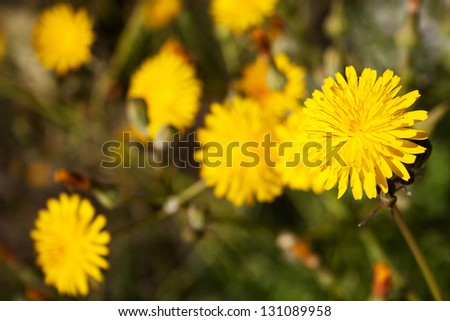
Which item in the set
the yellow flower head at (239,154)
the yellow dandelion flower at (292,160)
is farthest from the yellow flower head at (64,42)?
the yellow dandelion flower at (292,160)

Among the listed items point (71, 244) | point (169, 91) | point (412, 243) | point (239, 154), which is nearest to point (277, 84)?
point (239, 154)

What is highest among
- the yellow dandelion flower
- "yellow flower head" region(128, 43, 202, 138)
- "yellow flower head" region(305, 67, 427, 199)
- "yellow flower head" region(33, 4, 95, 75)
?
"yellow flower head" region(33, 4, 95, 75)

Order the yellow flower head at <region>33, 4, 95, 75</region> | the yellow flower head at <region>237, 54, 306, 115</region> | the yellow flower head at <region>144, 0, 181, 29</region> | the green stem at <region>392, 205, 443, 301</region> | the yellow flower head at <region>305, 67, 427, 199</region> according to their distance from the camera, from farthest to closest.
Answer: the yellow flower head at <region>144, 0, 181, 29</region> < the yellow flower head at <region>33, 4, 95, 75</region> < the yellow flower head at <region>237, 54, 306, 115</region> < the green stem at <region>392, 205, 443, 301</region> < the yellow flower head at <region>305, 67, 427, 199</region>

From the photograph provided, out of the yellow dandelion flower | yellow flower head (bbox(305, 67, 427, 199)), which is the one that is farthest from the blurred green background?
yellow flower head (bbox(305, 67, 427, 199))

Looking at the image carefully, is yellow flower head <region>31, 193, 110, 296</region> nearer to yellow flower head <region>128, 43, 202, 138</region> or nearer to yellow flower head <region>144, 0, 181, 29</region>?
yellow flower head <region>128, 43, 202, 138</region>

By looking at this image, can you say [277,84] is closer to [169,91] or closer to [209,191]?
[169,91]

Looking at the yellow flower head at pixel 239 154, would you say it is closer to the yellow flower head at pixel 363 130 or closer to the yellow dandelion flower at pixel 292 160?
the yellow dandelion flower at pixel 292 160

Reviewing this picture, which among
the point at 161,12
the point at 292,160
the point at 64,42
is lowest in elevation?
the point at 292,160
